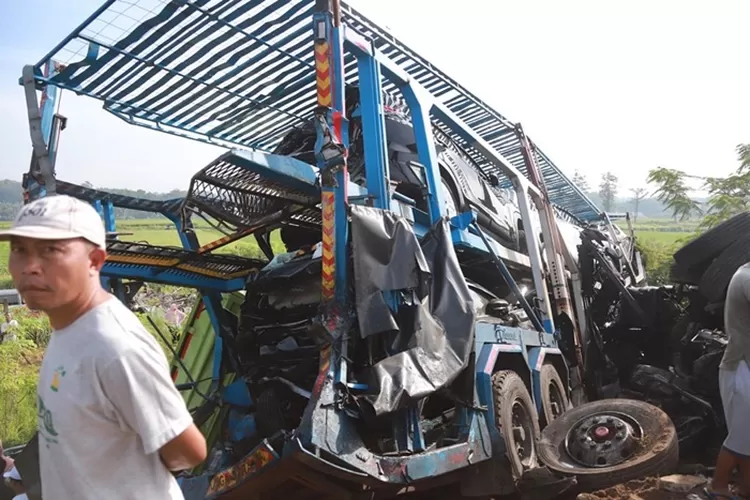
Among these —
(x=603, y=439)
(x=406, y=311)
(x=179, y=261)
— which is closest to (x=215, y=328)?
(x=179, y=261)

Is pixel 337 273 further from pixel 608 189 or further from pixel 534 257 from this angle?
pixel 608 189

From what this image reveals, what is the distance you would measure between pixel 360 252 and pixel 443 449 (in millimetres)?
1187

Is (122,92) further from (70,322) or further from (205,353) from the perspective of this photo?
(70,322)

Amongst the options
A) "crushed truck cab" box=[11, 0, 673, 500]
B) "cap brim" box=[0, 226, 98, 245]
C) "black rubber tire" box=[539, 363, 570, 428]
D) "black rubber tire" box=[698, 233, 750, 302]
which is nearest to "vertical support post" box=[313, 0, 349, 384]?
"crushed truck cab" box=[11, 0, 673, 500]

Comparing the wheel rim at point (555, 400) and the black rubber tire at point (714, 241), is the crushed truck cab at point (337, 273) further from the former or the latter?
the black rubber tire at point (714, 241)

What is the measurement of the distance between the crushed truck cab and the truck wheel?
0.06 feet

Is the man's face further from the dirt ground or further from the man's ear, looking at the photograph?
the dirt ground

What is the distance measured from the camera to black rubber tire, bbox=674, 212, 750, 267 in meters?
6.21

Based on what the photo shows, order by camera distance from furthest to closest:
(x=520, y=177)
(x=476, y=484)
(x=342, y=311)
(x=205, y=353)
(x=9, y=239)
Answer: (x=520, y=177), (x=205, y=353), (x=476, y=484), (x=342, y=311), (x=9, y=239)

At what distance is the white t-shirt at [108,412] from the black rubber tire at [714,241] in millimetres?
6088

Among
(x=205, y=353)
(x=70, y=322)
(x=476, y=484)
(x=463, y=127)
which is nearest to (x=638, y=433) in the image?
(x=476, y=484)

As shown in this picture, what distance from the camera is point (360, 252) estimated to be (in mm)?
3432

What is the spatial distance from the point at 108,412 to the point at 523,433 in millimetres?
3342

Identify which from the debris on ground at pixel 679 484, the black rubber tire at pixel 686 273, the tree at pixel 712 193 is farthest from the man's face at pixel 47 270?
the tree at pixel 712 193
